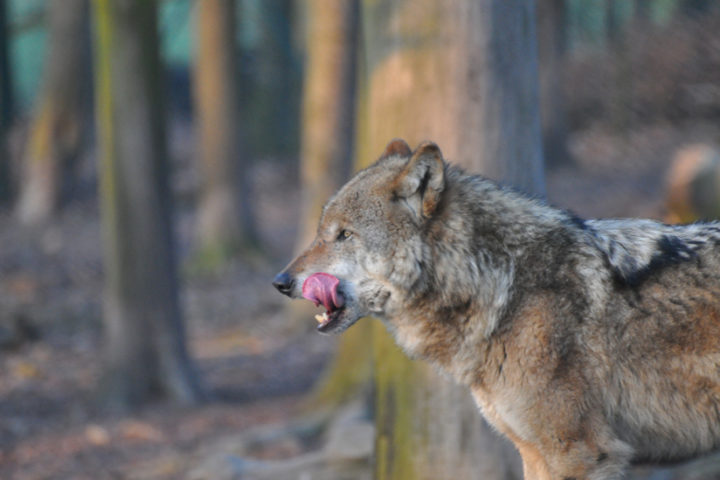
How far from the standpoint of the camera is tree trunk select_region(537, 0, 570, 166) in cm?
1666

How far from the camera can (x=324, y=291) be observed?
152 inches

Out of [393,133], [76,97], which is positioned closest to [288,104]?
[76,97]

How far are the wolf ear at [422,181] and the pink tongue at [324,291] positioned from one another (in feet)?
1.74

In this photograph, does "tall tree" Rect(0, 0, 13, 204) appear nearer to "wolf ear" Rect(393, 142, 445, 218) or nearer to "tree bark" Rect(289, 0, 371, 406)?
"tree bark" Rect(289, 0, 371, 406)

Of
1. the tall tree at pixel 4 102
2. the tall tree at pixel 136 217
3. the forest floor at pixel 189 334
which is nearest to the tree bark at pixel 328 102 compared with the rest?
the forest floor at pixel 189 334

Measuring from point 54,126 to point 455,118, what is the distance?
1402 cm

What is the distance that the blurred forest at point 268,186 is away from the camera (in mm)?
4930

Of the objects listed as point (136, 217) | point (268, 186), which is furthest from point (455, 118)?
point (268, 186)

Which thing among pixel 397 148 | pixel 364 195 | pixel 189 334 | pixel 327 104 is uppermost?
pixel 327 104

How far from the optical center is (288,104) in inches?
893

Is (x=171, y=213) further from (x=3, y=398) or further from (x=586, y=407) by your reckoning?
(x=586, y=407)

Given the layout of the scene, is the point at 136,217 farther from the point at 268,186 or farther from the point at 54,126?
the point at 268,186

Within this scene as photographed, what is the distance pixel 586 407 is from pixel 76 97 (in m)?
15.5

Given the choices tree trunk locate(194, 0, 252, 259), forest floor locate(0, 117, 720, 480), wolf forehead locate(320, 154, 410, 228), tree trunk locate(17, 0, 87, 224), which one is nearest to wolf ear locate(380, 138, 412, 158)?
wolf forehead locate(320, 154, 410, 228)
